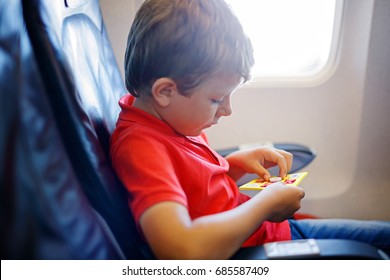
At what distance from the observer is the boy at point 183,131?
0.60 m

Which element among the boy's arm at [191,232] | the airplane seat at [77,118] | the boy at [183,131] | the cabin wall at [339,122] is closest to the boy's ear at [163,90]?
the boy at [183,131]

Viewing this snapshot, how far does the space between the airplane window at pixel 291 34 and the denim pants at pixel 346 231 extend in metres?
0.64

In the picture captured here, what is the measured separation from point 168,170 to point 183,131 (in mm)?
146

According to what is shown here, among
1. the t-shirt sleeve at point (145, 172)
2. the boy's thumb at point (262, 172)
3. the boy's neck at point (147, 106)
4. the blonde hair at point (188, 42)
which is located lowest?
the boy's thumb at point (262, 172)

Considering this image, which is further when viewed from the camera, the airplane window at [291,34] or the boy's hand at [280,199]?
the airplane window at [291,34]

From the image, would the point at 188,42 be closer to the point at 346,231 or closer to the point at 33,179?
the point at 33,179

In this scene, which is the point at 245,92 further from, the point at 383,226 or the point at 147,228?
the point at 147,228

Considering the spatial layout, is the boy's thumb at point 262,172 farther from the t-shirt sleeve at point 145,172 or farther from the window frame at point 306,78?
the window frame at point 306,78

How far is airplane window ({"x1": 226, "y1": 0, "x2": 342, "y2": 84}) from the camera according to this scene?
133cm

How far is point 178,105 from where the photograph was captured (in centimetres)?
75

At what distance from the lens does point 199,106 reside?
2.44 ft

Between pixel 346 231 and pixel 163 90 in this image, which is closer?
pixel 163 90

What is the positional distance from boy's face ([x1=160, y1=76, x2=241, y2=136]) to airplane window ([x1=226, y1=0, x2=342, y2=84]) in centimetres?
63

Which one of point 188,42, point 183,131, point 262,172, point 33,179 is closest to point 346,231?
point 262,172
